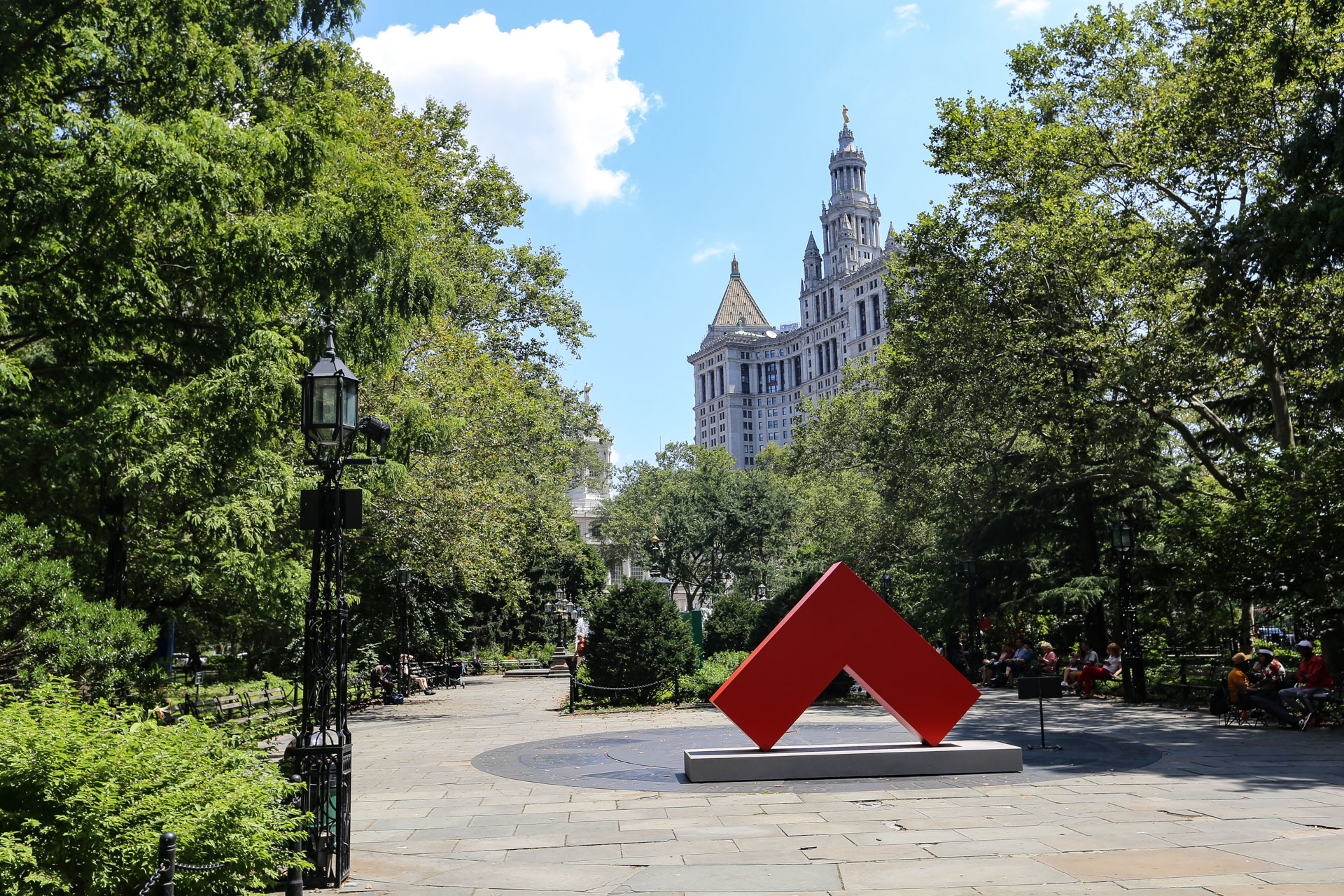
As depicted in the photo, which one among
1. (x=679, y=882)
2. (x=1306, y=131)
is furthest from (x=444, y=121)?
(x=679, y=882)

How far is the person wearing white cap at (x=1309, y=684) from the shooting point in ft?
51.9

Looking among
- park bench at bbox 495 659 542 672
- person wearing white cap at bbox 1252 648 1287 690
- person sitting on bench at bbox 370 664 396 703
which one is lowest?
park bench at bbox 495 659 542 672

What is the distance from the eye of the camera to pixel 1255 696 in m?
16.2

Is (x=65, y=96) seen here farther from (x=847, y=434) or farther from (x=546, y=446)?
(x=847, y=434)

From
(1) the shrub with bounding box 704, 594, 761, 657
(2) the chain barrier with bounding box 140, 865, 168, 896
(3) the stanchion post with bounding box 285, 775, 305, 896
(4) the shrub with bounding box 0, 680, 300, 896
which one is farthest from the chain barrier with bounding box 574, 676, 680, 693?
(2) the chain barrier with bounding box 140, 865, 168, 896

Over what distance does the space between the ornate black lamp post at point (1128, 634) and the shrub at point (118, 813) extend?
734 inches

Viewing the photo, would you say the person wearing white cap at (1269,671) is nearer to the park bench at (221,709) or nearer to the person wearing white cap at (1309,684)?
the person wearing white cap at (1309,684)

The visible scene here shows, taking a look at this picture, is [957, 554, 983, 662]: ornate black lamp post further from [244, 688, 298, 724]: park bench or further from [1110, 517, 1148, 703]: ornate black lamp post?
[244, 688, 298, 724]: park bench

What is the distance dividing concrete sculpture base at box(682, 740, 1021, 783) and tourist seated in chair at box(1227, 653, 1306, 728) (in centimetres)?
674

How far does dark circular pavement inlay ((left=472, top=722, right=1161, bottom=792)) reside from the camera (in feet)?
37.6

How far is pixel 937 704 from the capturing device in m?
12.3

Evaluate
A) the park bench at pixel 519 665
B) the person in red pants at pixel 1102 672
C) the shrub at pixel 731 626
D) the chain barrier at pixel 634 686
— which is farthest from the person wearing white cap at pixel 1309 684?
the park bench at pixel 519 665

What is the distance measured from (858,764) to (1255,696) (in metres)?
8.45

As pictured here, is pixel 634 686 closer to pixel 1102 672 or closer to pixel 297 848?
pixel 1102 672
